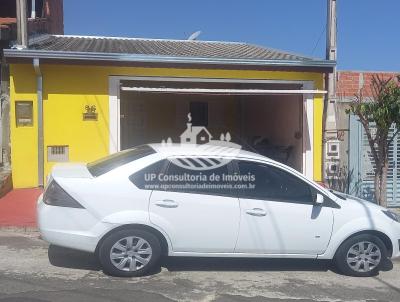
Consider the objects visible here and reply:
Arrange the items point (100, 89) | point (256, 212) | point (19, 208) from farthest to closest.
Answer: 1. point (100, 89)
2. point (19, 208)
3. point (256, 212)

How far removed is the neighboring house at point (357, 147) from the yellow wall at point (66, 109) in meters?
3.50

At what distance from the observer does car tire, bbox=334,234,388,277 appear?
6.43 metres

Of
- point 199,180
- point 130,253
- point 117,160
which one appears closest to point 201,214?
point 199,180

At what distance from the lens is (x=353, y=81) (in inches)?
453

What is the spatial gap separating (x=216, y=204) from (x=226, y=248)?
0.53m

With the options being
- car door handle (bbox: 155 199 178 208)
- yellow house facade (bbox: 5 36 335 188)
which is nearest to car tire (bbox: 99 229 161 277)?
car door handle (bbox: 155 199 178 208)

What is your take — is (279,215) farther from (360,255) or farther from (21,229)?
(21,229)

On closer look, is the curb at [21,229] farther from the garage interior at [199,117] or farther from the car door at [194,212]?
the garage interior at [199,117]

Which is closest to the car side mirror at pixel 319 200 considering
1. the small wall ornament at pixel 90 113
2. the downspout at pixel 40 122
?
the small wall ornament at pixel 90 113

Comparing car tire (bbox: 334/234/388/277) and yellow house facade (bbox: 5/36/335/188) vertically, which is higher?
yellow house facade (bbox: 5/36/335/188)

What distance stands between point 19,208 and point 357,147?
6.87m

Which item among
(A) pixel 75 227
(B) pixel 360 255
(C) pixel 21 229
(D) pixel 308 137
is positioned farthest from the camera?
(D) pixel 308 137

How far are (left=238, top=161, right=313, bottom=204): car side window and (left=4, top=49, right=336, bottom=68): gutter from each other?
4.82m

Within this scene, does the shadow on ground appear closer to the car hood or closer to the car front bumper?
the car front bumper
